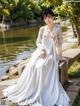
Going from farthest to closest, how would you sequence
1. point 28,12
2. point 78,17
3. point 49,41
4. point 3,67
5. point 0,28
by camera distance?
1. point 28,12
2. point 0,28
3. point 3,67
4. point 78,17
5. point 49,41

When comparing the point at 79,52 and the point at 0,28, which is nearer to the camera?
the point at 79,52

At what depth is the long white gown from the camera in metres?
6.91

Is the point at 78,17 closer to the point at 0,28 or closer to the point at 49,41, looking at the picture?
the point at 49,41

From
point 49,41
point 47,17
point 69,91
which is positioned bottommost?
point 69,91

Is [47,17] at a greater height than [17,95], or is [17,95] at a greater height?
[47,17]

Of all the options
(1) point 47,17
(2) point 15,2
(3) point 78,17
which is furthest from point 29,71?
(2) point 15,2

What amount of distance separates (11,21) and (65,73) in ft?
153

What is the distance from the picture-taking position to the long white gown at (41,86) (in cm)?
691

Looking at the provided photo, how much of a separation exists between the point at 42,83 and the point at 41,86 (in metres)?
0.06

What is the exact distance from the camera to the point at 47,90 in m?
7.02

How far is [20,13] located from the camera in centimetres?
5541

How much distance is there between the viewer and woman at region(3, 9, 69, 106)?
6922 mm

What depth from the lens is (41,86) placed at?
696 centimetres

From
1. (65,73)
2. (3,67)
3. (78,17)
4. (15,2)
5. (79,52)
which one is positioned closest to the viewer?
(65,73)
